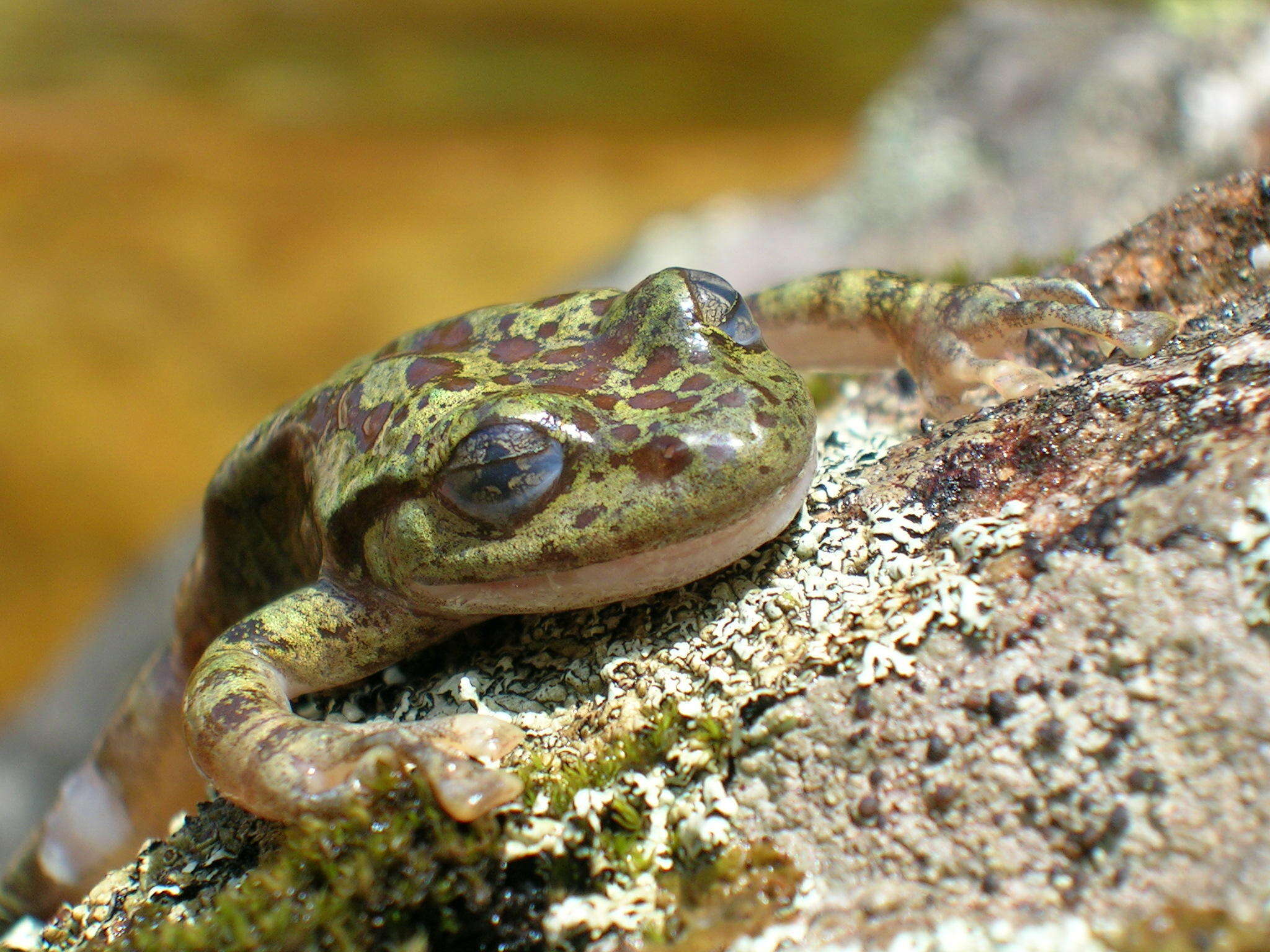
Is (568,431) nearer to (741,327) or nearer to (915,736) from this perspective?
(741,327)

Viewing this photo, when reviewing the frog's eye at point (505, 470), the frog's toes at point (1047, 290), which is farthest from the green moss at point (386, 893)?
the frog's toes at point (1047, 290)

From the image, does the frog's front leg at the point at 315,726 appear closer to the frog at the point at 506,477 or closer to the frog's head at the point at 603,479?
the frog at the point at 506,477

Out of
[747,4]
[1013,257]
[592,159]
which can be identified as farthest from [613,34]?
[1013,257]

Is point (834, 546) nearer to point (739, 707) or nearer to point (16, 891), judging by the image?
point (739, 707)

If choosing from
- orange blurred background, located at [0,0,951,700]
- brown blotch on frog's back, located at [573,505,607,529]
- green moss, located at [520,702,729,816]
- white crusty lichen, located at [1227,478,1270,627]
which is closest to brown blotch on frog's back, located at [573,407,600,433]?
brown blotch on frog's back, located at [573,505,607,529]

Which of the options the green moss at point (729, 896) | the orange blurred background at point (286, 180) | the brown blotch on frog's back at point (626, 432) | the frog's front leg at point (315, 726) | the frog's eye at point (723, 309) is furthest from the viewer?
the orange blurred background at point (286, 180)

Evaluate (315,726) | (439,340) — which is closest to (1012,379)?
(439,340)
